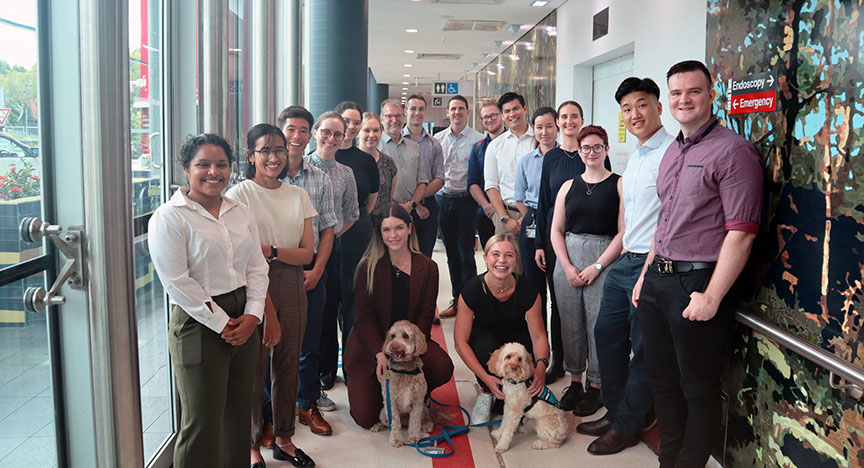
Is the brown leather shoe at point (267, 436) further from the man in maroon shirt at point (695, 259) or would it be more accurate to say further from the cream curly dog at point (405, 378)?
the man in maroon shirt at point (695, 259)

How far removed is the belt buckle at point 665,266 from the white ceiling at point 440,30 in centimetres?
579

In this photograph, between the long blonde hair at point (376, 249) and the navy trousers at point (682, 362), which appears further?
the long blonde hair at point (376, 249)

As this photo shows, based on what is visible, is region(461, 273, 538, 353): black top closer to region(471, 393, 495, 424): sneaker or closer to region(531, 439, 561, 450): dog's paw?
region(471, 393, 495, 424): sneaker

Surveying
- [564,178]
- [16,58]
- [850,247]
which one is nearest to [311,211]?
[16,58]

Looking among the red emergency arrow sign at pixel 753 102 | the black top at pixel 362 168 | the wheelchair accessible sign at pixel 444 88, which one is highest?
the wheelchair accessible sign at pixel 444 88

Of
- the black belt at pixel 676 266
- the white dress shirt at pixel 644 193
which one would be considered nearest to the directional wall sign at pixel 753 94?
the white dress shirt at pixel 644 193

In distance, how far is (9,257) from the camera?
1824mm

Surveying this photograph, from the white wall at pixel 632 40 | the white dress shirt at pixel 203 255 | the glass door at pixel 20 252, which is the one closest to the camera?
the glass door at pixel 20 252

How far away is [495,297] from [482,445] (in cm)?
75

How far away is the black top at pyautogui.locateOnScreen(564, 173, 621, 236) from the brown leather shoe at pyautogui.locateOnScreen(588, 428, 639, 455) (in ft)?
3.35

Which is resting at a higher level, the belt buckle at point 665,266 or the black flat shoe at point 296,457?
the belt buckle at point 665,266

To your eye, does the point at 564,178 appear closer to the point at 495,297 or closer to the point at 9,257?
the point at 495,297

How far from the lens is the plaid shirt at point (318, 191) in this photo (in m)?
3.14

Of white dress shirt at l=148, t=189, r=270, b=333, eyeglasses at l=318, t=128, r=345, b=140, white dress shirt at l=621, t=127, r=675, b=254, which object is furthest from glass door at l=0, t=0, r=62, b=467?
white dress shirt at l=621, t=127, r=675, b=254
